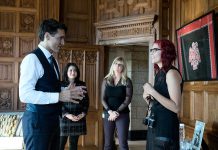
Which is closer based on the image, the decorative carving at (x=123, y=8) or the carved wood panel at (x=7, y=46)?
the decorative carving at (x=123, y=8)

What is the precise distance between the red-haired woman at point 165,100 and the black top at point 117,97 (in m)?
1.76

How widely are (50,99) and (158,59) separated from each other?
0.80 meters

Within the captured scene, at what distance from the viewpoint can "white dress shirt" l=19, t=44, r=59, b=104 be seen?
1.81 metres

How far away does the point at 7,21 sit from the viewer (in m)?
4.80

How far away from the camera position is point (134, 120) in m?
6.60

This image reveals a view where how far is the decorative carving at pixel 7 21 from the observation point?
4.79 m

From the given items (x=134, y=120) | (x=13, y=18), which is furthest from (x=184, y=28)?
(x=134, y=120)

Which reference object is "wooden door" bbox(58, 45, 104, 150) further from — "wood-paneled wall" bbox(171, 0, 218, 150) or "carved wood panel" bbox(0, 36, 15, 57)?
"wood-paneled wall" bbox(171, 0, 218, 150)

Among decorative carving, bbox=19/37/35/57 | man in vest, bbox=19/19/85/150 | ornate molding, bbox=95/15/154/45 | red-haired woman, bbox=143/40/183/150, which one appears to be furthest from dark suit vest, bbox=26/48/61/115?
decorative carving, bbox=19/37/35/57

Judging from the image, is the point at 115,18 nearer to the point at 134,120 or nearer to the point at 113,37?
the point at 113,37

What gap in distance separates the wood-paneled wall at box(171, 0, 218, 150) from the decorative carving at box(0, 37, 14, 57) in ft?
7.78

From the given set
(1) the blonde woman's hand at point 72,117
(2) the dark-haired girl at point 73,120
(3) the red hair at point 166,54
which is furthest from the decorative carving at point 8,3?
(3) the red hair at point 166,54

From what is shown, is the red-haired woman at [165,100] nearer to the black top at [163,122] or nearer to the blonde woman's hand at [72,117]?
the black top at [163,122]

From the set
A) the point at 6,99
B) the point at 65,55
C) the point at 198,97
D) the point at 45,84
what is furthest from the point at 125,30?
the point at 45,84
